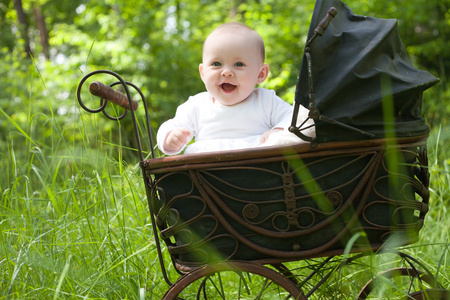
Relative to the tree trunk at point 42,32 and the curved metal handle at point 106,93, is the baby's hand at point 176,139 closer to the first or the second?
the curved metal handle at point 106,93

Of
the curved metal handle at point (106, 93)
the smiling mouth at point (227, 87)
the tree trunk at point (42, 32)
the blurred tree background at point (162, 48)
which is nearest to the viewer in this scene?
the curved metal handle at point (106, 93)

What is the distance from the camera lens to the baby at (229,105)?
1819mm

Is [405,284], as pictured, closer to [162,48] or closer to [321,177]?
[321,177]

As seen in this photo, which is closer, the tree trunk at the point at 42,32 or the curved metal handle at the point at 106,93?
the curved metal handle at the point at 106,93

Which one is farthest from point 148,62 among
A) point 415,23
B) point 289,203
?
A: point 289,203

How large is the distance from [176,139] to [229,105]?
312 millimetres

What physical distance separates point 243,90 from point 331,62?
0.51 m

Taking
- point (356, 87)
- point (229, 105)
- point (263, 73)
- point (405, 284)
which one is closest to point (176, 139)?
point (229, 105)

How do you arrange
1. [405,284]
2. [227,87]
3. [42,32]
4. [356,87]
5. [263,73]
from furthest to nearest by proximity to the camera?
[42,32], [405,284], [263,73], [227,87], [356,87]

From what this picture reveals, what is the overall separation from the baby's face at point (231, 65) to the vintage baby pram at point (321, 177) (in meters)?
0.41

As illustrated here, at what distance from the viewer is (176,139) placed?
5.82 feet

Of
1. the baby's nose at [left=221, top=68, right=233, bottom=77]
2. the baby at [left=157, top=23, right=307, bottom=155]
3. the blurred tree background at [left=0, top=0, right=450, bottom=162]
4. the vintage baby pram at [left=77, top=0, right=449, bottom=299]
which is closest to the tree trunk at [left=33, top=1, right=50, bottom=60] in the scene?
the blurred tree background at [left=0, top=0, right=450, bottom=162]

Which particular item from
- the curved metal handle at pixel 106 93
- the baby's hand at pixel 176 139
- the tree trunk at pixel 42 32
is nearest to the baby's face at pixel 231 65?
the baby's hand at pixel 176 139

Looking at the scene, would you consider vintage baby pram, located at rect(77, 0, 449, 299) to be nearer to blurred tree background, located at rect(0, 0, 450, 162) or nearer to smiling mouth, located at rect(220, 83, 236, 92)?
smiling mouth, located at rect(220, 83, 236, 92)
